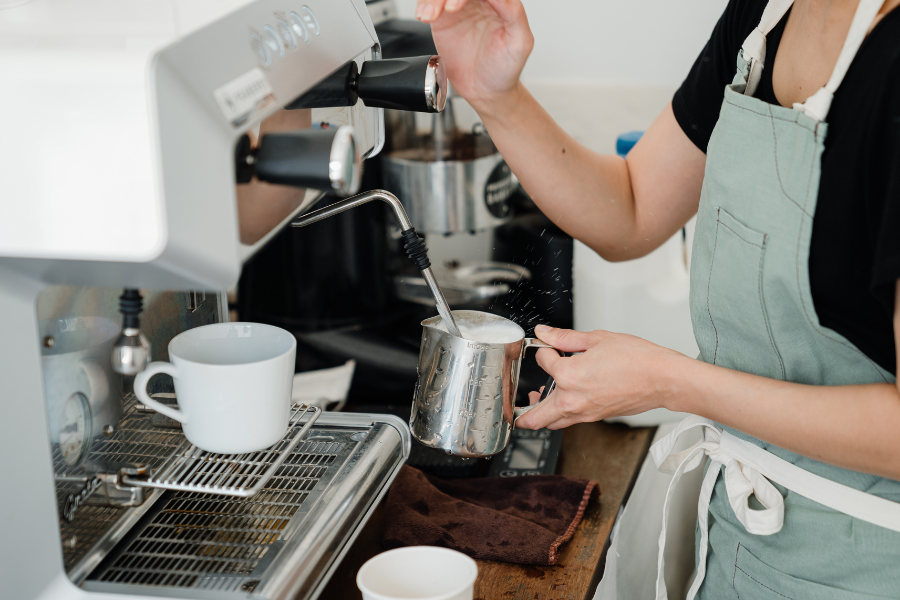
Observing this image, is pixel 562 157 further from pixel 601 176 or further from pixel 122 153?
pixel 122 153

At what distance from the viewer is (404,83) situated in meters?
0.63

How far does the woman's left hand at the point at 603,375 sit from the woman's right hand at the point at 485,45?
0.87ft

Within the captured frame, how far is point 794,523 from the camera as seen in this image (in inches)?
27.5

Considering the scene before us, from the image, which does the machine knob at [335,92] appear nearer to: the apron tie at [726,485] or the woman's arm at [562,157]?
the woman's arm at [562,157]

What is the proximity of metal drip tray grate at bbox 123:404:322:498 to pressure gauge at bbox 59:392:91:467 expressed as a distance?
44 millimetres

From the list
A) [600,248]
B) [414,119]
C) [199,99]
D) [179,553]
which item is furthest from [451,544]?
[414,119]

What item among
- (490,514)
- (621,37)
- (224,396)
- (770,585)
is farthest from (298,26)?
(621,37)

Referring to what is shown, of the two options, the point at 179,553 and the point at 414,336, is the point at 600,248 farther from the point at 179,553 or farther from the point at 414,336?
the point at 179,553

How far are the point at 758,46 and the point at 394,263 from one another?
2.18 feet

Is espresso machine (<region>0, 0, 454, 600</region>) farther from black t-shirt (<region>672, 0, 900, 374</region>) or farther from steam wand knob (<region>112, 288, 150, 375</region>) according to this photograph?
black t-shirt (<region>672, 0, 900, 374</region>)

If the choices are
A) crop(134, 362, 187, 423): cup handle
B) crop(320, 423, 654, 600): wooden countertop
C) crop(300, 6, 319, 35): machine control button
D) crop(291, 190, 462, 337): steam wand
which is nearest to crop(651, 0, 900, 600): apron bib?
crop(320, 423, 654, 600): wooden countertop

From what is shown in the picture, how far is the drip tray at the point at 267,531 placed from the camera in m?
0.56

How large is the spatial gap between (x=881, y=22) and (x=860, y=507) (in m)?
0.39

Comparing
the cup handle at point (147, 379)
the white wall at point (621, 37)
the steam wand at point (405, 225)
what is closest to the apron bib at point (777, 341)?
the steam wand at point (405, 225)
